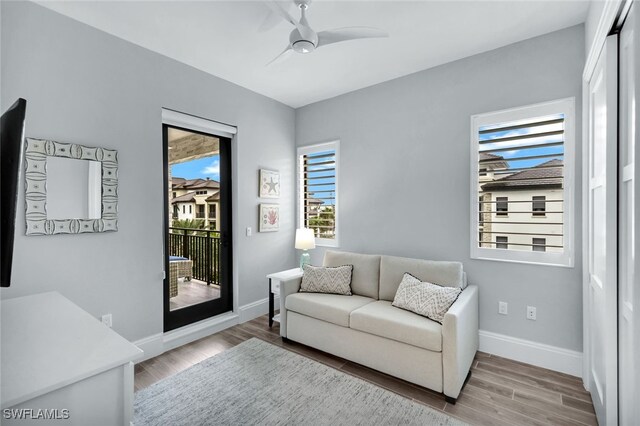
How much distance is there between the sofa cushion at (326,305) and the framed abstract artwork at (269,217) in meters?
1.15

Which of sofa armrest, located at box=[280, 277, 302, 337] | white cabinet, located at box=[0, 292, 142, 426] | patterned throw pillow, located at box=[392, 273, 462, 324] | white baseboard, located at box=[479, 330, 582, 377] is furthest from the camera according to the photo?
sofa armrest, located at box=[280, 277, 302, 337]

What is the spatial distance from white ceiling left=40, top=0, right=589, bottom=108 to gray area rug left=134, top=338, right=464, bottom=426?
283 cm

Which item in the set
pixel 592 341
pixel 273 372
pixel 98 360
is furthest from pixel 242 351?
pixel 592 341

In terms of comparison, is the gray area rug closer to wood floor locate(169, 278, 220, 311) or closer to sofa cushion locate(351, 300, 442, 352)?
sofa cushion locate(351, 300, 442, 352)

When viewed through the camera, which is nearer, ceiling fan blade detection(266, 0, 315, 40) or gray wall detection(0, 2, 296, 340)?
ceiling fan blade detection(266, 0, 315, 40)

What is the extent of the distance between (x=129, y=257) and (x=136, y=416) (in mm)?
1304

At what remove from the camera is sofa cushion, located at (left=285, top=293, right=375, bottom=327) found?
9.02 feet

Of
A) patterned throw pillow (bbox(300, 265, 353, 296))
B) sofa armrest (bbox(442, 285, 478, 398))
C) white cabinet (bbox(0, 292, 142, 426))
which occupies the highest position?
white cabinet (bbox(0, 292, 142, 426))

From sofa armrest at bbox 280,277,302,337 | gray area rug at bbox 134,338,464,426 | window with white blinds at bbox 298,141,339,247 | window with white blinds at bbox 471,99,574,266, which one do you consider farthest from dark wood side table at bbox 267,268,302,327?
window with white blinds at bbox 471,99,574,266

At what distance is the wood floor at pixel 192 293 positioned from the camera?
3376 mm

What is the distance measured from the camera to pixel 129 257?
274cm

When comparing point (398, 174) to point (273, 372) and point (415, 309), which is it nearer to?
point (415, 309)

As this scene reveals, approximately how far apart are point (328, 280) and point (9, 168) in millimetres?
2669

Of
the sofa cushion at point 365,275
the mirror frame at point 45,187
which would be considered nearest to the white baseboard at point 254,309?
the sofa cushion at point 365,275
